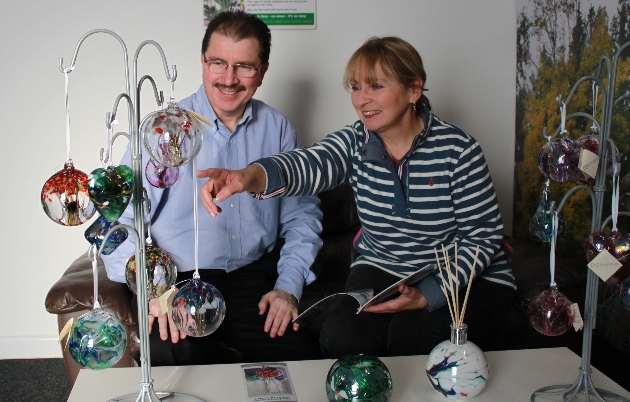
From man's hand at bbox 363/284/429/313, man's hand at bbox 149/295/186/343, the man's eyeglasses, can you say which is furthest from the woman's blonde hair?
man's hand at bbox 149/295/186/343

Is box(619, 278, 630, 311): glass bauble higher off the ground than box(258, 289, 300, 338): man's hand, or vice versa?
box(619, 278, 630, 311): glass bauble

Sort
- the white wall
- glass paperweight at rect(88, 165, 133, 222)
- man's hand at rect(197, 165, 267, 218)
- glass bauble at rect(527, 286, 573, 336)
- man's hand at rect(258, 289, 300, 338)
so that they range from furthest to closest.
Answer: the white wall
man's hand at rect(258, 289, 300, 338)
man's hand at rect(197, 165, 267, 218)
glass bauble at rect(527, 286, 573, 336)
glass paperweight at rect(88, 165, 133, 222)

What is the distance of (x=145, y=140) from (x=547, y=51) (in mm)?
1942

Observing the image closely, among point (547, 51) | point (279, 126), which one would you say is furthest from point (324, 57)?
point (547, 51)

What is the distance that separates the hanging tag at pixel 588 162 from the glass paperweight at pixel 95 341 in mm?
916

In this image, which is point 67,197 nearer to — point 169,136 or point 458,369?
point 169,136

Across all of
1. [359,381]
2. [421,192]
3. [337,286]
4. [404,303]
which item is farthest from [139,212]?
[337,286]

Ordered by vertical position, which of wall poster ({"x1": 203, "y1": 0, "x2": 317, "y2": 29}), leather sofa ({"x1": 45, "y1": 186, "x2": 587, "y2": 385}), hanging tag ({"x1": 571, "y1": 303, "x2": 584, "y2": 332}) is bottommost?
leather sofa ({"x1": 45, "y1": 186, "x2": 587, "y2": 385})

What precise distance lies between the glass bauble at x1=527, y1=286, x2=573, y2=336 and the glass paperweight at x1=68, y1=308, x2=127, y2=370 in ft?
2.62

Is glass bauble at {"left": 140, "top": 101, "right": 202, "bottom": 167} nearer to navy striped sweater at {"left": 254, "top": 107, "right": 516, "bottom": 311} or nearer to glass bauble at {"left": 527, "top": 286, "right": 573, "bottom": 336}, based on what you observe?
navy striped sweater at {"left": 254, "top": 107, "right": 516, "bottom": 311}

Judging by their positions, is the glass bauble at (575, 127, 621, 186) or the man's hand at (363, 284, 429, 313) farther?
the man's hand at (363, 284, 429, 313)

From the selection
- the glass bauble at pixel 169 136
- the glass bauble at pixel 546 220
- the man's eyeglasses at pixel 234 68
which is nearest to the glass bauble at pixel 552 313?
the glass bauble at pixel 546 220

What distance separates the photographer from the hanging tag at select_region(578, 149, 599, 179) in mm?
1256

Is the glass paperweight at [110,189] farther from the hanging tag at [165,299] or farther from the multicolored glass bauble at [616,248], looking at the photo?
the multicolored glass bauble at [616,248]
